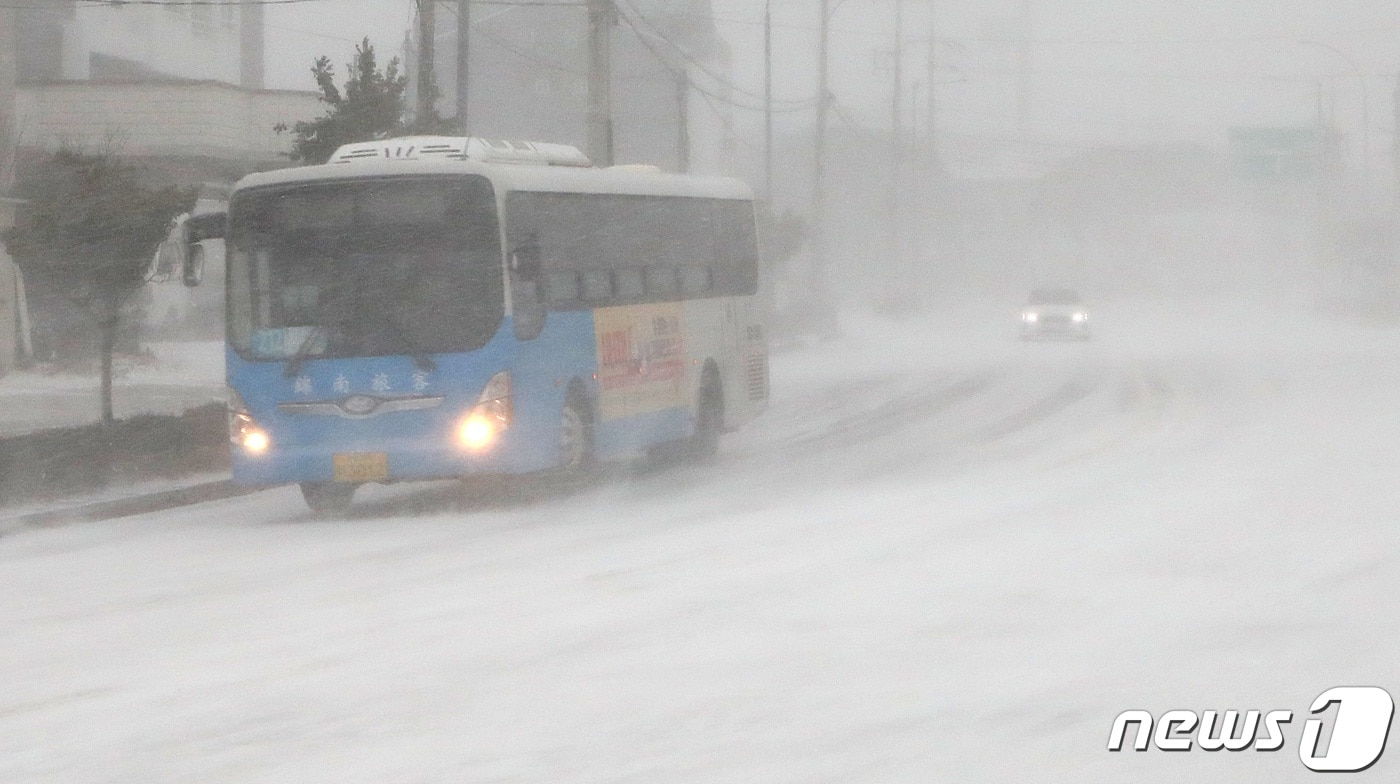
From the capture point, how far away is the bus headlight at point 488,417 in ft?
51.9

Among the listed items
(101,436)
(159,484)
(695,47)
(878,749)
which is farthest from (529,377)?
(695,47)

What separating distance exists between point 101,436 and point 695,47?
231 feet

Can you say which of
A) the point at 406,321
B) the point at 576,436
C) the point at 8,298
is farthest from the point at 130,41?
the point at 406,321

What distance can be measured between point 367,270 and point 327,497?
2.03 meters

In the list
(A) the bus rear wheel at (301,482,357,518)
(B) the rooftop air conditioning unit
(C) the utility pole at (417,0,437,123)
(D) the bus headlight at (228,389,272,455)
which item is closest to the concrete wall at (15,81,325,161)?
(C) the utility pole at (417,0,437,123)

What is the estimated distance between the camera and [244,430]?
53.0 feet

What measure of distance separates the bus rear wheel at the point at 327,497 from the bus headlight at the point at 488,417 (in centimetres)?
Answer: 159

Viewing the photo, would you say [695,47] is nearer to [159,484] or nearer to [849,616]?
[159,484]

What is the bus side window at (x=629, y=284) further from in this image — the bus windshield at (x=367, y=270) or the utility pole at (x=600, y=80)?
the utility pole at (x=600, y=80)

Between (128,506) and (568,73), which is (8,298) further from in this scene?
Result: (568,73)

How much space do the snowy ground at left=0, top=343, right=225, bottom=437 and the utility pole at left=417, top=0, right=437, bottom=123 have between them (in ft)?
15.2

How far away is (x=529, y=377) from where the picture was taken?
16188 mm

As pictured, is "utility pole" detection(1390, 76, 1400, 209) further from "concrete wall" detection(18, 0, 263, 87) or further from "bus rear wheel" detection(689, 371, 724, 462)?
"bus rear wheel" detection(689, 371, 724, 462)

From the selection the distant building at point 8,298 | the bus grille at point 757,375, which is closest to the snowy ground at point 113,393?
the distant building at point 8,298
